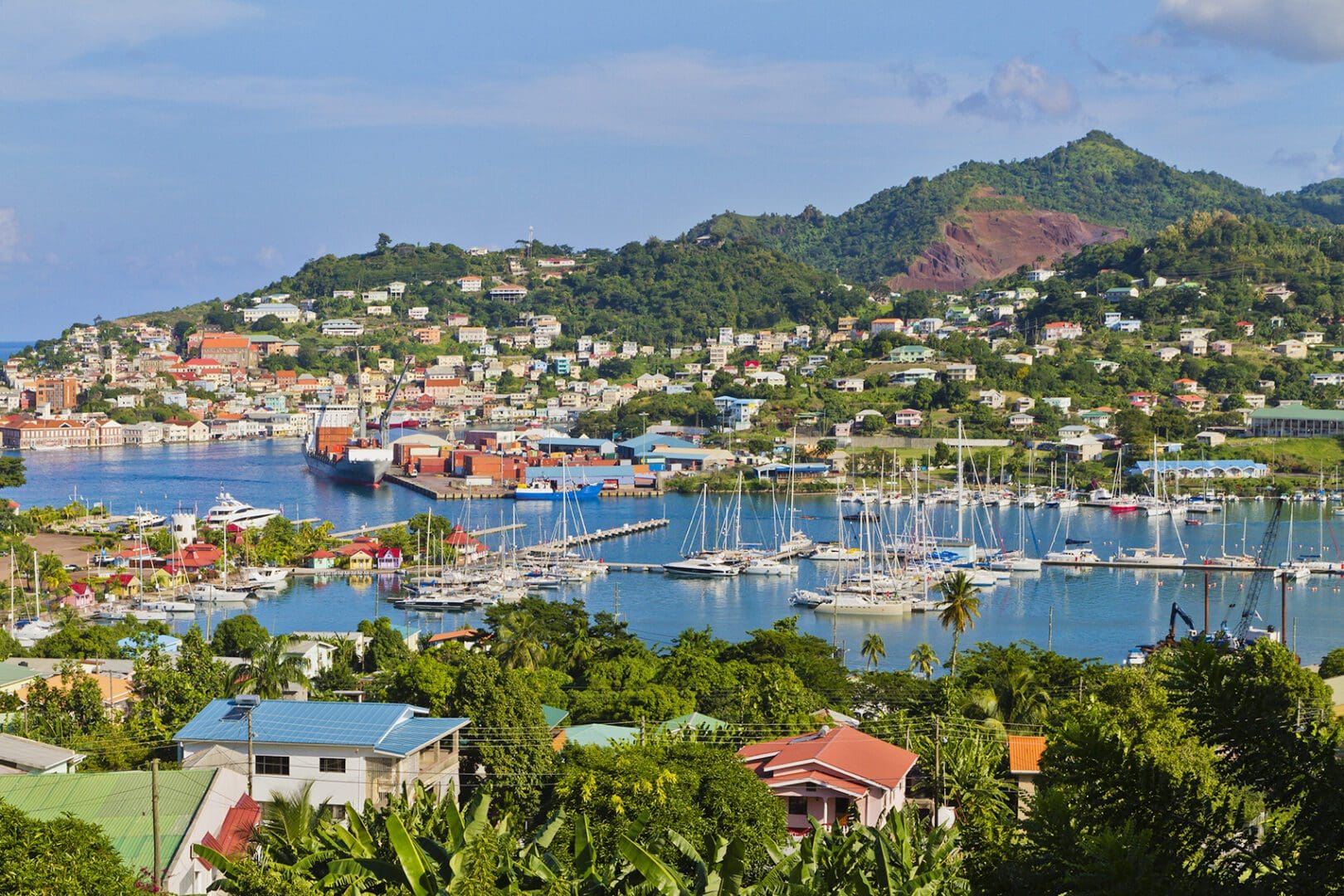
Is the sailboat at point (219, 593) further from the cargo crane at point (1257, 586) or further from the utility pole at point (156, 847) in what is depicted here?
the utility pole at point (156, 847)

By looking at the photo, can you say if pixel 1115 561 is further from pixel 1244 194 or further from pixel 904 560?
pixel 1244 194

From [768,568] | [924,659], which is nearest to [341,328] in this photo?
[768,568]

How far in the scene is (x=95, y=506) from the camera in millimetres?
24219

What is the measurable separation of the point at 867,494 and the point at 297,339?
3265 cm

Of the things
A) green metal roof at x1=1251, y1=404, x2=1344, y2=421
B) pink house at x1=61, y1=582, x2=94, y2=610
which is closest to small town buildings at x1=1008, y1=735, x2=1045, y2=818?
pink house at x1=61, y1=582, x2=94, y2=610

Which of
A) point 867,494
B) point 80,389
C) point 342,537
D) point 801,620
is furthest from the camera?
point 80,389

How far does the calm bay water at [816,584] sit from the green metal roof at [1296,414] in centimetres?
637

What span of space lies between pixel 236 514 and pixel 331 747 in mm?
17843

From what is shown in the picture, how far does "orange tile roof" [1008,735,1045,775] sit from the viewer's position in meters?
6.23

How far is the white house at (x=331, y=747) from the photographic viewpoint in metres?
6.02

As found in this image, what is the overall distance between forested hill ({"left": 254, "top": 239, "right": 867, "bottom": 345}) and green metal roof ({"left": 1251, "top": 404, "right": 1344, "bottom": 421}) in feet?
74.2

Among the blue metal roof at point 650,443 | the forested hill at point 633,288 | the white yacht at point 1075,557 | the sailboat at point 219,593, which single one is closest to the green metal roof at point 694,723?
the sailboat at point 219,593

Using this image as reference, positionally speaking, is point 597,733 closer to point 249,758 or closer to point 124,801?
point 249,758

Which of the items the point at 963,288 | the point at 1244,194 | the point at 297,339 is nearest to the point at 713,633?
the point at 297,339
